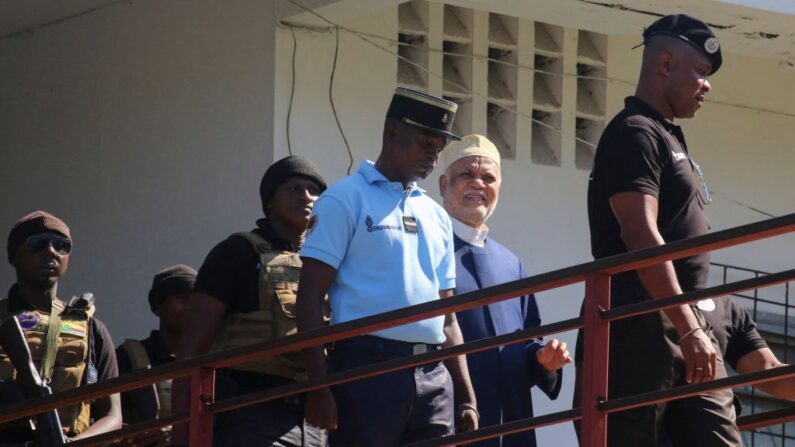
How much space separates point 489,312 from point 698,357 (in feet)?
4.97

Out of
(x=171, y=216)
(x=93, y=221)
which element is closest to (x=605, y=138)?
(x=171, y=216)

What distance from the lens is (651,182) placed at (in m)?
4.90

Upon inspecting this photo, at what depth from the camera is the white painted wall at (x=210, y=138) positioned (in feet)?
26.5

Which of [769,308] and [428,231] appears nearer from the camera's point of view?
[428,231]

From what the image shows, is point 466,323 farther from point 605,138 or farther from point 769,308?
point 769,308

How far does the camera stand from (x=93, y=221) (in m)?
9.02

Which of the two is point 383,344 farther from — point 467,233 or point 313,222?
point 467,233

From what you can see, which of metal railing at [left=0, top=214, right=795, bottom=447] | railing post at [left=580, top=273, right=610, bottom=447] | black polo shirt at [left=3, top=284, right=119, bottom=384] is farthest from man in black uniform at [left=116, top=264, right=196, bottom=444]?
railing post at [left=580, top=273, right=610, bottom=447]

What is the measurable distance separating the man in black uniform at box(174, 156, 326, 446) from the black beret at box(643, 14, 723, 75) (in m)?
1.48

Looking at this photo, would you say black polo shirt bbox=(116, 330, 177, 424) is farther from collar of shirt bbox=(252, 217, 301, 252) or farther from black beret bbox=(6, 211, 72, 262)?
collar of shirt bbox=(252, 217, 301, 252)

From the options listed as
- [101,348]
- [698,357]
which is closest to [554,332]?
[698,357]

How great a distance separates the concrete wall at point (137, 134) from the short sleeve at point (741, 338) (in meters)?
3.16

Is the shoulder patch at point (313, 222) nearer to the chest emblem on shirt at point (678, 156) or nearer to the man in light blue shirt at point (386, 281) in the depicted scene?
the man in light blue shirt at point (386, 281)

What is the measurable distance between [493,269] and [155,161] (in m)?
2.94
